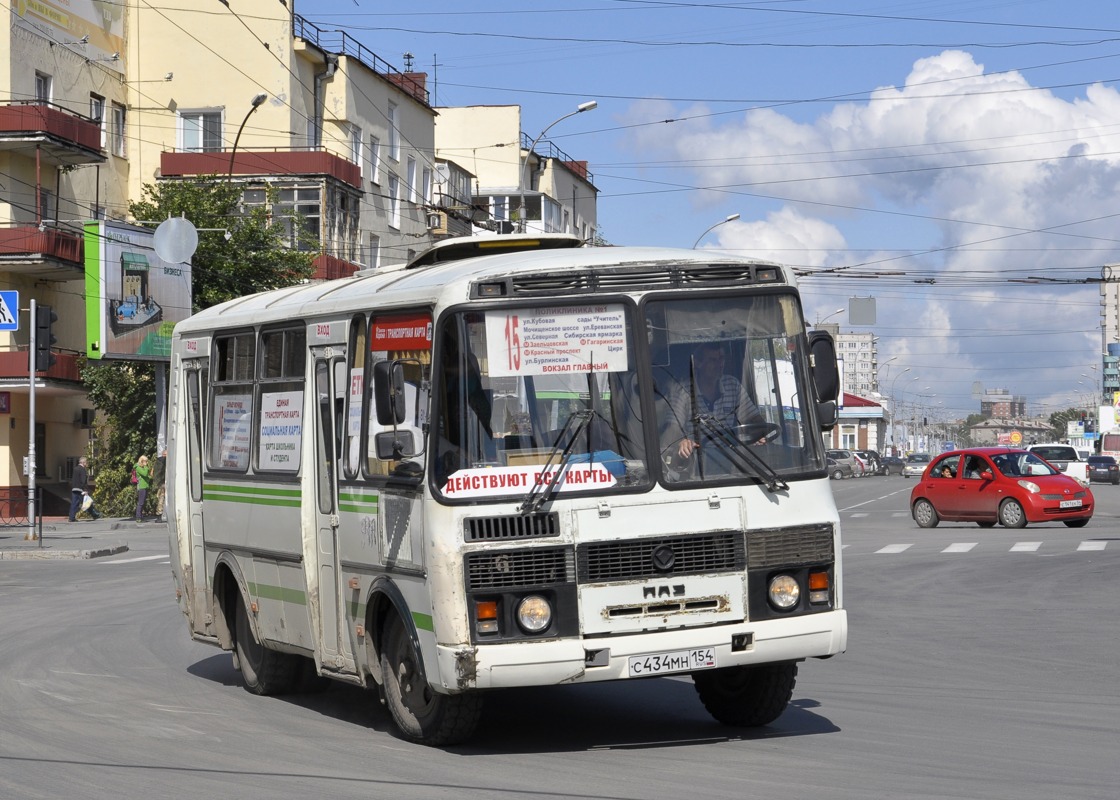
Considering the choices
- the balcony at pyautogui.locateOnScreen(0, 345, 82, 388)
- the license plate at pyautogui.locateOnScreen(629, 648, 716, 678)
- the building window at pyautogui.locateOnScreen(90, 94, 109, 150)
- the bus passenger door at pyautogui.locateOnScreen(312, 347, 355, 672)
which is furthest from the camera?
the building window at pyautogui.locateOnScreen(90, 94, 109, 150)

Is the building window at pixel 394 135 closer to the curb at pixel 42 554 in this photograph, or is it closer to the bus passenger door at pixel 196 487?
the curb at pixel 42 554

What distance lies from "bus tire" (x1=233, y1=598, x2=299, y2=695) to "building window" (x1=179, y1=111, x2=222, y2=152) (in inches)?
1874

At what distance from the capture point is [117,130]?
56.4m

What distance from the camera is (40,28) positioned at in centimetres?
4981

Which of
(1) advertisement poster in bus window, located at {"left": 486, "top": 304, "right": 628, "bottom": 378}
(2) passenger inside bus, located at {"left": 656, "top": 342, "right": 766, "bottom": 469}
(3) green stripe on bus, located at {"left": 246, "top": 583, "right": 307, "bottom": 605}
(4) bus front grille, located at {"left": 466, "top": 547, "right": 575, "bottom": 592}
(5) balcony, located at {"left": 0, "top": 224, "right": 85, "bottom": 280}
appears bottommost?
(3) green stripe on bus, located at {"left": 246, "top": 583, "right": 307, "bottom": 605}

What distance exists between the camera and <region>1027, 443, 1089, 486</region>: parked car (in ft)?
186

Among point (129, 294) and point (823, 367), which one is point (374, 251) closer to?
point (129, 294)

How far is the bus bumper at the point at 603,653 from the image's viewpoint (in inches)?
336

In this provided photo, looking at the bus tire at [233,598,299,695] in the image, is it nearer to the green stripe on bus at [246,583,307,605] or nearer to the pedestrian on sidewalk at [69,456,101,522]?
the green stripe on bus at [246,583,307,605]

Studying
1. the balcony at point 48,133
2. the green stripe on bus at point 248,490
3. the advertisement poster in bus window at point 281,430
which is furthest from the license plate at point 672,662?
the balcony at point 48,133

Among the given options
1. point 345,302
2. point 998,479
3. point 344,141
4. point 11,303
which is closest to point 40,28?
point 344,141

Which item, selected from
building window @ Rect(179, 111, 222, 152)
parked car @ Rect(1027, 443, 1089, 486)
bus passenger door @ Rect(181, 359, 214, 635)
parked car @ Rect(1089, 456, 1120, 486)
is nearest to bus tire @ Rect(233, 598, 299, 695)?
bus passenger door @ Rect(181, 359, 214, 635)

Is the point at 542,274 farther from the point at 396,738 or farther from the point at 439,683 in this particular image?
the point at 396,738

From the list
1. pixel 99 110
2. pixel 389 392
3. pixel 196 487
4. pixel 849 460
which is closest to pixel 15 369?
pixel 99 110
